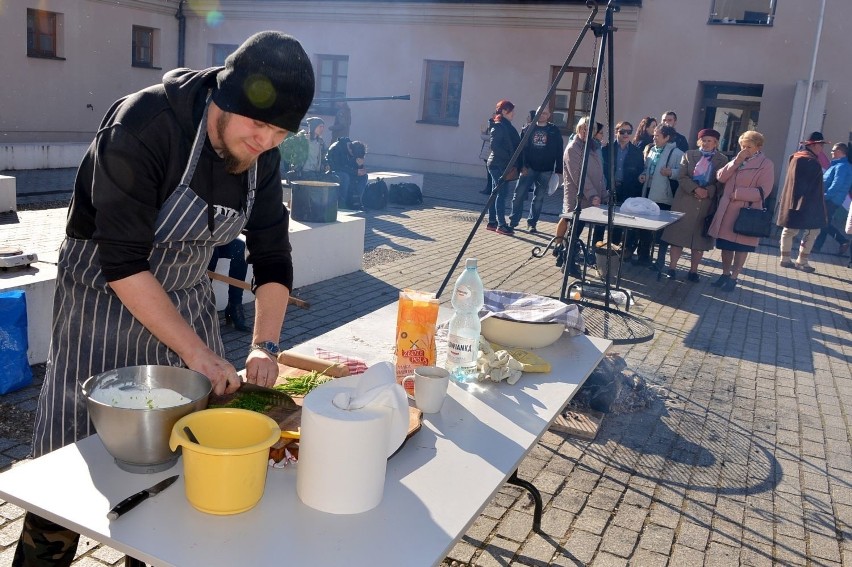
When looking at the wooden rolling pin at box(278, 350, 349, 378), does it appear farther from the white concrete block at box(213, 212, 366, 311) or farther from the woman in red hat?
the woman in red hat

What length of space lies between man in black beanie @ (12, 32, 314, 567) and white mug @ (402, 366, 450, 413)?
0.42 m

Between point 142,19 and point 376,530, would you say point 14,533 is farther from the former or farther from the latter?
point 142,19

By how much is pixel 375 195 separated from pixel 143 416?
430 inches

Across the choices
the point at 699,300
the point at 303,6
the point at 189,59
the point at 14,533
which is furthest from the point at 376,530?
the point at 189,59

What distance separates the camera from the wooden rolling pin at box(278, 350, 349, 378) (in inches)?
92.7

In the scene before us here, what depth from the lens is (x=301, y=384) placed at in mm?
2154

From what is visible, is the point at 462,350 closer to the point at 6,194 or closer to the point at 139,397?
the point at 139,397

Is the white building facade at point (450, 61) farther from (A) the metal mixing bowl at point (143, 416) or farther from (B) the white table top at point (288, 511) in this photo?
(B) the white table top at point (288, 511)

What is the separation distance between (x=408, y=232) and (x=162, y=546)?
928 cm

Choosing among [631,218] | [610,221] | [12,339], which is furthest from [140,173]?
[631,218]

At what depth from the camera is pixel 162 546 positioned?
4.74 ft

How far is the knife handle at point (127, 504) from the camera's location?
4.89ft

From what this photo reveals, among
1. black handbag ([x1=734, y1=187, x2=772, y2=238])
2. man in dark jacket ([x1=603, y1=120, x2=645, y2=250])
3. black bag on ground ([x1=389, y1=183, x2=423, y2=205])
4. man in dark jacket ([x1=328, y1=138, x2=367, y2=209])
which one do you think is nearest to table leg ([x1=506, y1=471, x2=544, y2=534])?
black handbag ([x1=734, y1=187, x2=772, y2=238])

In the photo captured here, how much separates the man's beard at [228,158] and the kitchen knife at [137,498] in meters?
0.84
